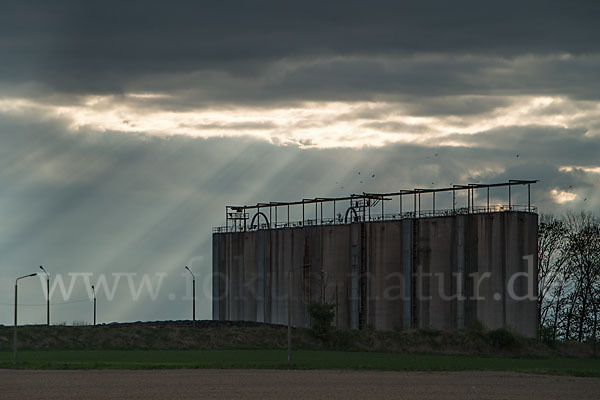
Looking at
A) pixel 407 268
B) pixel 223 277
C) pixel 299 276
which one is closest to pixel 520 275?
pixel 407 268

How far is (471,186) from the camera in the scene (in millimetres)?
101438

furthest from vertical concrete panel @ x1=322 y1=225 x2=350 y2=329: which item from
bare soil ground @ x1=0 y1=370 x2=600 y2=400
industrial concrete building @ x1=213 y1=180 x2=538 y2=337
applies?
bare soil ground @ x1=0 y1=370 x2=600 y2=400

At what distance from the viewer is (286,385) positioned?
181 feet

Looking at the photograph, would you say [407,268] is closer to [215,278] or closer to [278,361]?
[278,361]

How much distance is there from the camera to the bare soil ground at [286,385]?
164 ft

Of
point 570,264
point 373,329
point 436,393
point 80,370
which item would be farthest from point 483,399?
point 570,264

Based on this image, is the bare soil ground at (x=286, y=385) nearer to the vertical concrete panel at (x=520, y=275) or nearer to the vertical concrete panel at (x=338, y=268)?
the vertical concrete panel at (x=520, y=275)

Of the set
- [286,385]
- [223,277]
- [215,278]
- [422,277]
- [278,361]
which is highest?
[223,277]

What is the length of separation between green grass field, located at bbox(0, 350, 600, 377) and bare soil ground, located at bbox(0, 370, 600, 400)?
3.63 m

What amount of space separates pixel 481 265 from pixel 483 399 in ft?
153

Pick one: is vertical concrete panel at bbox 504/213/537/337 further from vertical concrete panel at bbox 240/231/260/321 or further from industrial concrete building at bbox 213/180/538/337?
vertical concrete panel at bbox 240/231/260/321

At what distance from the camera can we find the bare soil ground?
50.1 meters

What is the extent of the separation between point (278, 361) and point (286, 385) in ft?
68.3

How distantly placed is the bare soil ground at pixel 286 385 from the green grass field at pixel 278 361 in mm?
3634
